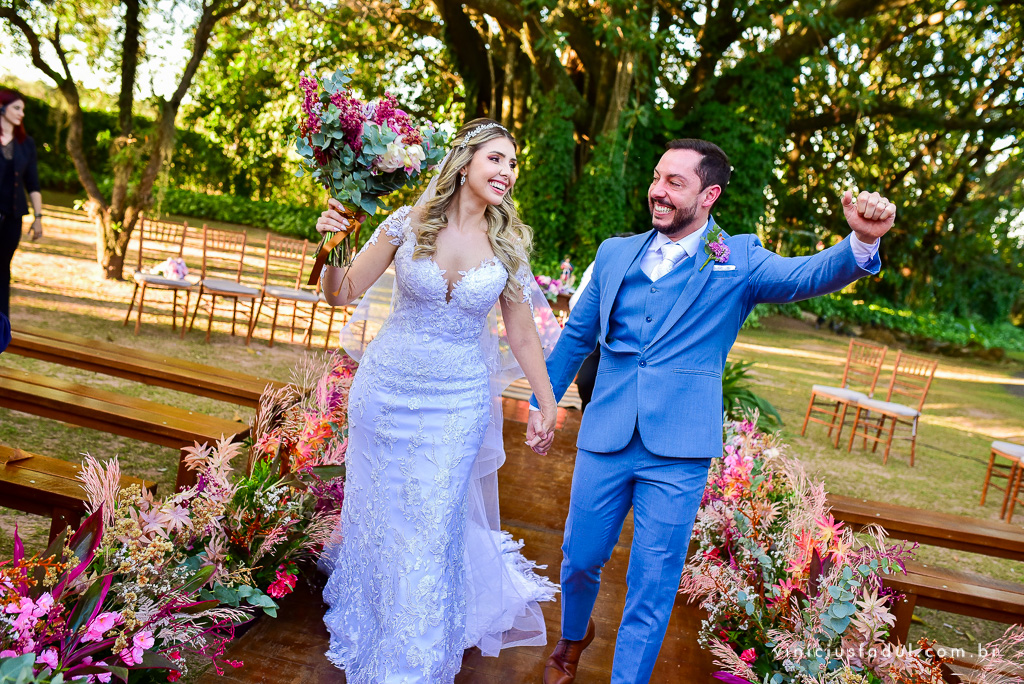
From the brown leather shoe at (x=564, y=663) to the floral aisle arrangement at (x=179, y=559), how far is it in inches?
46.4

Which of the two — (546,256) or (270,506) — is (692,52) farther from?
(270,506)

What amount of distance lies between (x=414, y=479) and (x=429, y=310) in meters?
0.70

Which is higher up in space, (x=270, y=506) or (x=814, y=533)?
(x=814, y=533)

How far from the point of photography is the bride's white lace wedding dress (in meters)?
3.05

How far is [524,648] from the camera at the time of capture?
3574 millimetres

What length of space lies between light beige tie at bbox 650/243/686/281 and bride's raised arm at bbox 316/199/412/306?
3.45ft

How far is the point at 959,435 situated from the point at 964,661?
994cm

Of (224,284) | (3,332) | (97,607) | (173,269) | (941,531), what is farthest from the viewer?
(224,284)

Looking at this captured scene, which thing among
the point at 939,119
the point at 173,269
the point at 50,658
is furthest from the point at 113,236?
the point at 939,119

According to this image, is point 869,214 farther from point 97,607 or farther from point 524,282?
point 97,607

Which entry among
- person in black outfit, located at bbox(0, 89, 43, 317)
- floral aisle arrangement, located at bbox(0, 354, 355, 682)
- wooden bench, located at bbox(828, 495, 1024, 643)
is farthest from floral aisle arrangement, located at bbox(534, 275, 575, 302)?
person in black outfit, located at bbox(0, 89, 43, 317)

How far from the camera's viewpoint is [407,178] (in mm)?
3205

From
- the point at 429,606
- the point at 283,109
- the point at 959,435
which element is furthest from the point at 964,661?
the point at 283,109

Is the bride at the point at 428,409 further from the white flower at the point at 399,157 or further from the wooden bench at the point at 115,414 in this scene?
the wooden bench at the point at 115,414
